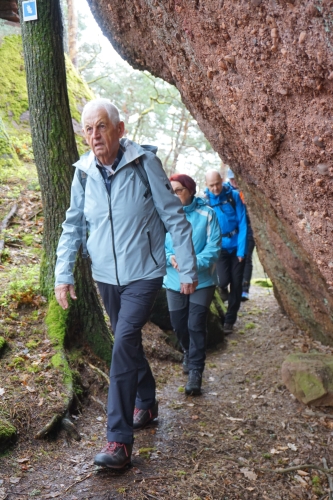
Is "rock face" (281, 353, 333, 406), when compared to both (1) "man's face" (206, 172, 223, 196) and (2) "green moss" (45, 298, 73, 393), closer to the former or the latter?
(2) "green moss" (45, 298, 73, 393)

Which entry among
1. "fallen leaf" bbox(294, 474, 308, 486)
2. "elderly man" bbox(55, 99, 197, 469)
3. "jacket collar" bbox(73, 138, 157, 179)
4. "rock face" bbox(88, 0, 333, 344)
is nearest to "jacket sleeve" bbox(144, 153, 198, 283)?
"elderly man" bbox(55, 99, 197, 469)

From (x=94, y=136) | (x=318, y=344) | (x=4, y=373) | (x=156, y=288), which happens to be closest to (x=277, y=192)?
(x=156, y=288)

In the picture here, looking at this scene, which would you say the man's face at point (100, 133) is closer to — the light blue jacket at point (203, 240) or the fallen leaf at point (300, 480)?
the light blue jacket at point (203, 240)

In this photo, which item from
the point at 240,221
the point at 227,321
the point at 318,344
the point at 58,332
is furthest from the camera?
the point at 227,321

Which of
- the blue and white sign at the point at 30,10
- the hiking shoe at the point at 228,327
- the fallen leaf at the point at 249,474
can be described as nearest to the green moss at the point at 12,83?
the blue and white sign at the point at 30,10

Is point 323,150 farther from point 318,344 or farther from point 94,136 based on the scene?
point 318,344

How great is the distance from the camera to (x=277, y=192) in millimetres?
4527

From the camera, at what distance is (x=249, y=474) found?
3.82 meters

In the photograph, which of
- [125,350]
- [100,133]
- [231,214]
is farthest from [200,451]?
[231,214]

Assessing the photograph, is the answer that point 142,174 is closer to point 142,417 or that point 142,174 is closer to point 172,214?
point 172,214

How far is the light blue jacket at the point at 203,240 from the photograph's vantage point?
5441 millimetres

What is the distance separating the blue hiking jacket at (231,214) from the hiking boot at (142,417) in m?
4.01

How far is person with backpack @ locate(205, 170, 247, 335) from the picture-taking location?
7.83 metres

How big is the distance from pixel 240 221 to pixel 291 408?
3.52 meters
